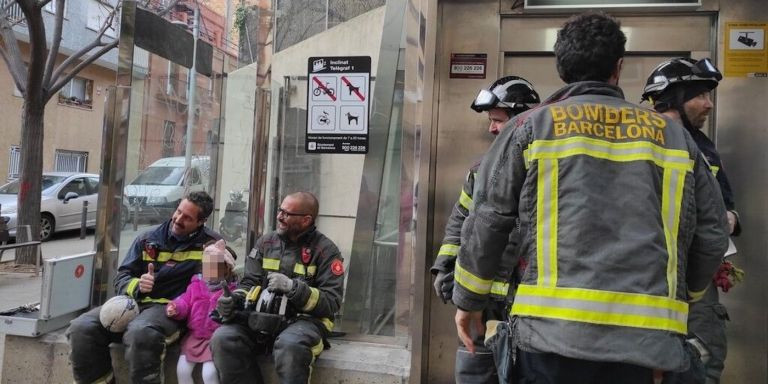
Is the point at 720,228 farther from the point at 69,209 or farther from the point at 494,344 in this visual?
the point at 69,209

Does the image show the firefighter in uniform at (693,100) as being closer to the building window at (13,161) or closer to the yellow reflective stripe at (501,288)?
the yellow reflective stripe at (501,288)

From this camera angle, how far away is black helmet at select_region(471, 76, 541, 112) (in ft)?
9.89

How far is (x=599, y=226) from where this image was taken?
1638 mm

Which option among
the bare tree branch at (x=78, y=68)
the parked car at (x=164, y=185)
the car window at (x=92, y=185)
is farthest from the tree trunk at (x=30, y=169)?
the parked car at (x=164, y=185)

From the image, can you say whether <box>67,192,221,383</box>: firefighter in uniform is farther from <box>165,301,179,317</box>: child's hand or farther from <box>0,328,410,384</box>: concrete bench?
<box>0,328,410,384</box>: concrete bench

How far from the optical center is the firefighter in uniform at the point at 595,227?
5.30 ft

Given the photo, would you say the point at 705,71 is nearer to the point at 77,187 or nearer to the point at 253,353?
the point at 253,353

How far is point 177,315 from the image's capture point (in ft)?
11.7

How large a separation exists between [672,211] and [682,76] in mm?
1236

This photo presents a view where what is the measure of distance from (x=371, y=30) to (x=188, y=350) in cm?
254

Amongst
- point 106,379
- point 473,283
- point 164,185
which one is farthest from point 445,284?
point 164,185

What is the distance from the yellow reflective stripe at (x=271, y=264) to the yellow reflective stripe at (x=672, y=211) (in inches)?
97.2

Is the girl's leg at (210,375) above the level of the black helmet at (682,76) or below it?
below

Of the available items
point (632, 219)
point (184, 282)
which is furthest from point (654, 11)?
point (184, 282)
